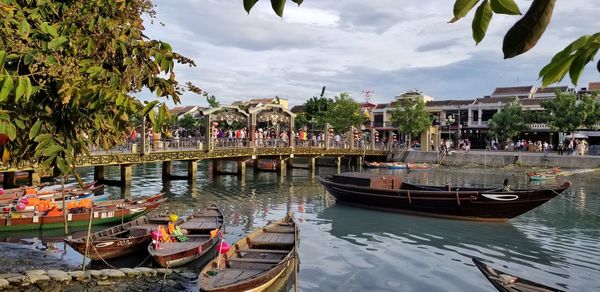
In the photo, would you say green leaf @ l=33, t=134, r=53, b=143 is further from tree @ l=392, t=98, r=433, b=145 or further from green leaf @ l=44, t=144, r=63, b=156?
tree @ l=392, t=98, r=433, b=145

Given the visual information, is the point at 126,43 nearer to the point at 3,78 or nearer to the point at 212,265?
the point at 3,78

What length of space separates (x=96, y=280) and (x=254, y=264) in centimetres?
354

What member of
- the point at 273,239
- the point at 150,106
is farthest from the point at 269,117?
the point at 150,106

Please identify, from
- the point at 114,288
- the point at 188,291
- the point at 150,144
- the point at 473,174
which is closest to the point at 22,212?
the point at 114,288

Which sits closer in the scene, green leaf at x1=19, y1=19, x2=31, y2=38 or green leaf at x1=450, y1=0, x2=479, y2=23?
green leaf at x1=450, y1=0, x2=479, y2=23

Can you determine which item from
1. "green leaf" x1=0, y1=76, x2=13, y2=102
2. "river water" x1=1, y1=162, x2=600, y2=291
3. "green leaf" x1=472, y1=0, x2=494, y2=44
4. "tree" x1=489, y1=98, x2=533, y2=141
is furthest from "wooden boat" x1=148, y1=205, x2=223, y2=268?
"tree" x1=489, y1=98, x2=533, y2=141

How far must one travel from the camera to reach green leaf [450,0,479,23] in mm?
1419

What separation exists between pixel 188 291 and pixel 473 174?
33.0 metres

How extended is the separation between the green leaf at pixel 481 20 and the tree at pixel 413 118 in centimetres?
5149

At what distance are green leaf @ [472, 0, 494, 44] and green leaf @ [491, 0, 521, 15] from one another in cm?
4

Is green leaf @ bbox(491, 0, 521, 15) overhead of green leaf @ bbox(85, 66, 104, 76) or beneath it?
beneath

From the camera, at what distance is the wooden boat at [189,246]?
37.9 ft

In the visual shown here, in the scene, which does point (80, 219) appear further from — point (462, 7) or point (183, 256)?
point (462, 7)

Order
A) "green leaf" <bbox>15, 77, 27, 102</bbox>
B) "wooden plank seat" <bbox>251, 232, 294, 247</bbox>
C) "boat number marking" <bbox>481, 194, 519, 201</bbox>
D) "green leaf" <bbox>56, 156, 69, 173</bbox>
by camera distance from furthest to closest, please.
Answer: "boat number marking" <bbox>481, 194, 519, 201</bbox> < "wooden plank seat" <bbox>251, 232, 294, 247</bbox> < "green leaf" <bbox>56, 156, 69, 173</bbox> < "green leaf" <bbox>15, 77, 27, 102</bbox>
